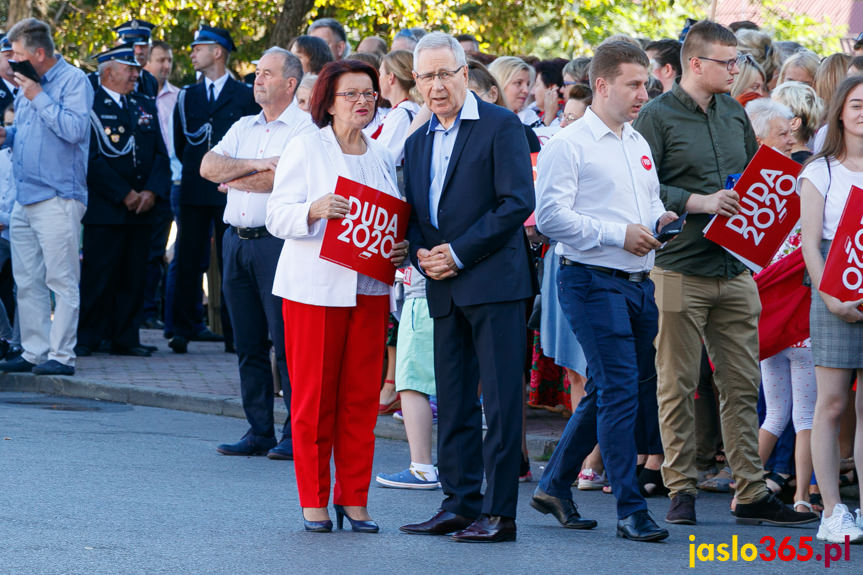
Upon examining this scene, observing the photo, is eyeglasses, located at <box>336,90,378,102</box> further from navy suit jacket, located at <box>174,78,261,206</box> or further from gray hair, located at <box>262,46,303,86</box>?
navy suit jacket, located at <box>174,78,261,206</box>

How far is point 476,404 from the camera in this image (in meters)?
6.28

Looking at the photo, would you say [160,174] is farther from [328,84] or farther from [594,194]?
[594,194]

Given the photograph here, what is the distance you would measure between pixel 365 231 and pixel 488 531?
144 centimetres

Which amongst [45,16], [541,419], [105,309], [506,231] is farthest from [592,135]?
[45,16]

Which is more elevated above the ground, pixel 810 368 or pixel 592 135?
pixel 592 135

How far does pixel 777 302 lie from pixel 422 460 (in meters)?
2.13

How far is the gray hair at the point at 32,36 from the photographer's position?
36.3ft

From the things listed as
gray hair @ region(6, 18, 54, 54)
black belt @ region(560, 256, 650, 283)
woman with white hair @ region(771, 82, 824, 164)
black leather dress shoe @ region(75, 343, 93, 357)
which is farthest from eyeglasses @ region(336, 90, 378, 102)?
black leather dress shoe @ region(75, 343, 93, 357)

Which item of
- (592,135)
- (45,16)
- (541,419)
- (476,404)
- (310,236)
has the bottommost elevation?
(541,419)

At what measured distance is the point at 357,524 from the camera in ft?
20.9

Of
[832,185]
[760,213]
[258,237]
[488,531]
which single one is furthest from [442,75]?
[258,237]

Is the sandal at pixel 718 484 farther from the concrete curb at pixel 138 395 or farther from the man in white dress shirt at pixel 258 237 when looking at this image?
the man in white dress shirt at pixel 258 237

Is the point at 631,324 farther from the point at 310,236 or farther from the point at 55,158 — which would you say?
the point at 55,158

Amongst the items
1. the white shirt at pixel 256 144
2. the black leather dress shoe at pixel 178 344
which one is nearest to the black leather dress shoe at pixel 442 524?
the white shirt at pixel 256 144
